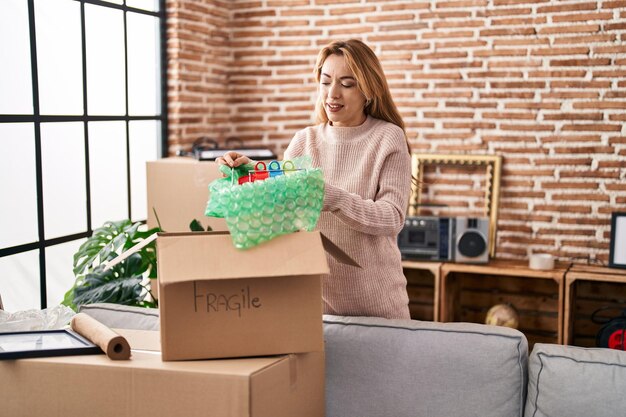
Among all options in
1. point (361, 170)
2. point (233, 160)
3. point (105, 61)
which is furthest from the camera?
point (105, 61)

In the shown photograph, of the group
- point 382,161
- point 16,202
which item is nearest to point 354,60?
point 382,161

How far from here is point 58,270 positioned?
3314 millimetres

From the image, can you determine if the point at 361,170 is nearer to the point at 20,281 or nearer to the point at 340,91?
the point at 340,91

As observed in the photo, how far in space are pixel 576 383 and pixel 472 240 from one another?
A: 2.47 meters

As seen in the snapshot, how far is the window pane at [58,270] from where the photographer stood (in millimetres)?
3250

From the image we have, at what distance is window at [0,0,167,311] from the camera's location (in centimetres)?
301

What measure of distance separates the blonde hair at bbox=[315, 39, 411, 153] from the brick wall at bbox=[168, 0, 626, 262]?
7.06 feet

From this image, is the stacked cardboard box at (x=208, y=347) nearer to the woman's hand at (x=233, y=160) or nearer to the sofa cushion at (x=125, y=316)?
the woman's hand at (x=233, y=160)

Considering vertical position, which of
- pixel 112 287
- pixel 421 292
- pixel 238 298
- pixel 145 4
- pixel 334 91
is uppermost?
pixel 145 4

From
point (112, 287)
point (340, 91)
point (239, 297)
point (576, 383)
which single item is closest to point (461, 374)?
point (576, 383)

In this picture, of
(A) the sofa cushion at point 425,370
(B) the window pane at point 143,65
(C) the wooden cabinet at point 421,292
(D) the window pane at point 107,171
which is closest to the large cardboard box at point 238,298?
(A) the sofa cushion at point 425,370

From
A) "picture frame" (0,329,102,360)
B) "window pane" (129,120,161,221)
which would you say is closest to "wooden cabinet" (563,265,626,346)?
"window pane" (129,120,161,221)

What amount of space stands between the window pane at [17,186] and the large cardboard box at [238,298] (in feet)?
5.74

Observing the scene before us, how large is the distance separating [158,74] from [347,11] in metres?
1.17
